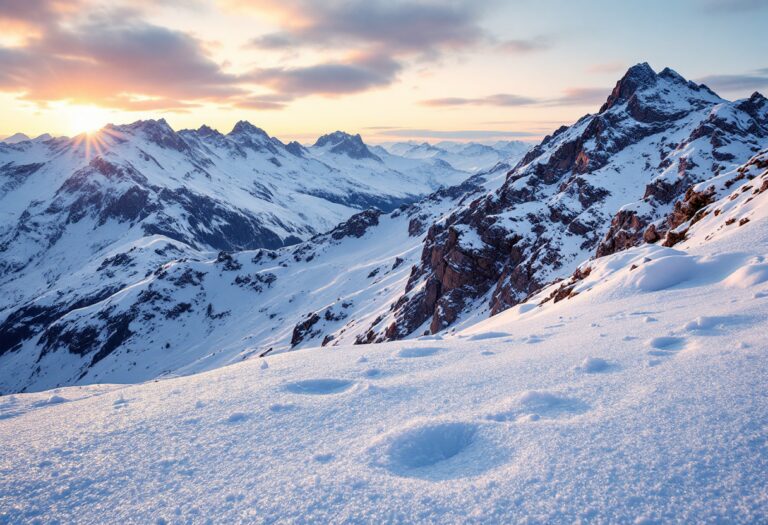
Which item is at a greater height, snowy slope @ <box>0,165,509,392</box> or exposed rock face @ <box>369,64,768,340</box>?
exposed rock face @ <box>369,64,768,340</box>

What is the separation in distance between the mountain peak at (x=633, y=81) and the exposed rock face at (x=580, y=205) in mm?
9133

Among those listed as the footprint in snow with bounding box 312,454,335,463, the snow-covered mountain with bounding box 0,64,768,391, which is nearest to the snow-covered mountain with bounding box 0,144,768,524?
the footprint in snow with bounding box 312,454,335,463

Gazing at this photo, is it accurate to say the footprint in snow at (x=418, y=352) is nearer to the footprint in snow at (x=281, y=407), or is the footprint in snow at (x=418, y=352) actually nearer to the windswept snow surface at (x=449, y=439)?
the windswept snow surface at (x=449, y=439)

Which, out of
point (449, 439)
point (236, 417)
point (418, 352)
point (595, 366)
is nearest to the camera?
point (449, 439)

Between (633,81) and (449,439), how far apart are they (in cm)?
12416

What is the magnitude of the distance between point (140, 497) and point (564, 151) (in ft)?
333

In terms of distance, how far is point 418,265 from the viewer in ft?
279

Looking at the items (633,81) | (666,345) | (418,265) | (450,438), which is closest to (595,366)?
(666,345)

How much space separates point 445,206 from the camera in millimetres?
195250

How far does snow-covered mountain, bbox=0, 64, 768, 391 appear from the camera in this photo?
175 feet

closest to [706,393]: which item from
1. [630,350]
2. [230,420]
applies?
[630,350]

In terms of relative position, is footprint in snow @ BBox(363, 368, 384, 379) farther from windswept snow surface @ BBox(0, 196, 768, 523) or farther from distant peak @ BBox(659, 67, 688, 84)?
distant peak @ BBox(659, 67, 688, 84)

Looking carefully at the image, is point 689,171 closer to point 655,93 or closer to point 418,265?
point 418,265

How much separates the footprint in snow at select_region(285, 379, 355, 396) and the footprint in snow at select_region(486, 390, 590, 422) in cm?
316
